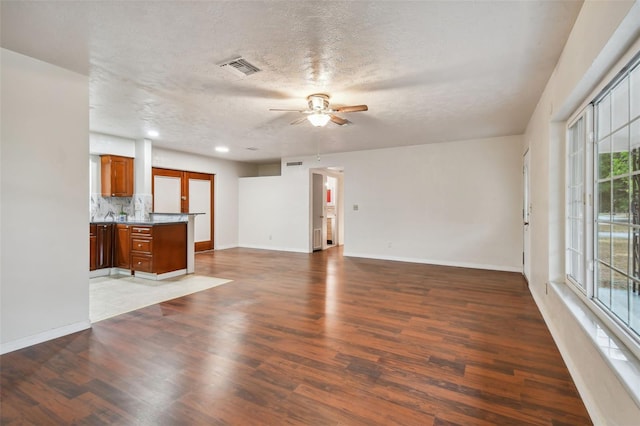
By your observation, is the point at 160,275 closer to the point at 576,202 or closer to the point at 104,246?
the point at 104,246

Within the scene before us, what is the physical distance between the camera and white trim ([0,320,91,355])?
2549mm

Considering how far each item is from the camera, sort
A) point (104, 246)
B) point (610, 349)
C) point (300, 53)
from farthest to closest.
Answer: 1. point (104, 246)
2. point (300, 53)
3. point (610, 349)

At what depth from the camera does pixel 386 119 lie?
4570 mm

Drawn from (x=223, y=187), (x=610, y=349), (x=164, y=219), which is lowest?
(x=610, y=349)

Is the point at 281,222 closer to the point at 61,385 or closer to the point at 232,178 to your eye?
the point at 232,178

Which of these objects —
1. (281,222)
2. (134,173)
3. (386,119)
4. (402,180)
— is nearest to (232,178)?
(281,222)

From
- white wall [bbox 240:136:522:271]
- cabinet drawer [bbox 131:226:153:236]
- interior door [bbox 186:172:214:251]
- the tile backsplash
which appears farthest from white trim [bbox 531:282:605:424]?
interior door [bbox 186:172:214:251]

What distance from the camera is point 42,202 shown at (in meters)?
2.76

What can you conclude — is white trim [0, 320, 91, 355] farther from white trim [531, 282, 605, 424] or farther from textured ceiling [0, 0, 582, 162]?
white trim [531, 282, 605, 424]

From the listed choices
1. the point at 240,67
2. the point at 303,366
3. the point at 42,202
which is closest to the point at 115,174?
the point at 42,202

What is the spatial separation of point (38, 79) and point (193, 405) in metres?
3.09

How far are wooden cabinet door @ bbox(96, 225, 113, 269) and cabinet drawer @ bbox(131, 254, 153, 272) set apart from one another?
57 cm

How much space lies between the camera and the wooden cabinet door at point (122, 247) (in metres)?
5.31

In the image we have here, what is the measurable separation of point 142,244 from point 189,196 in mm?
3036
